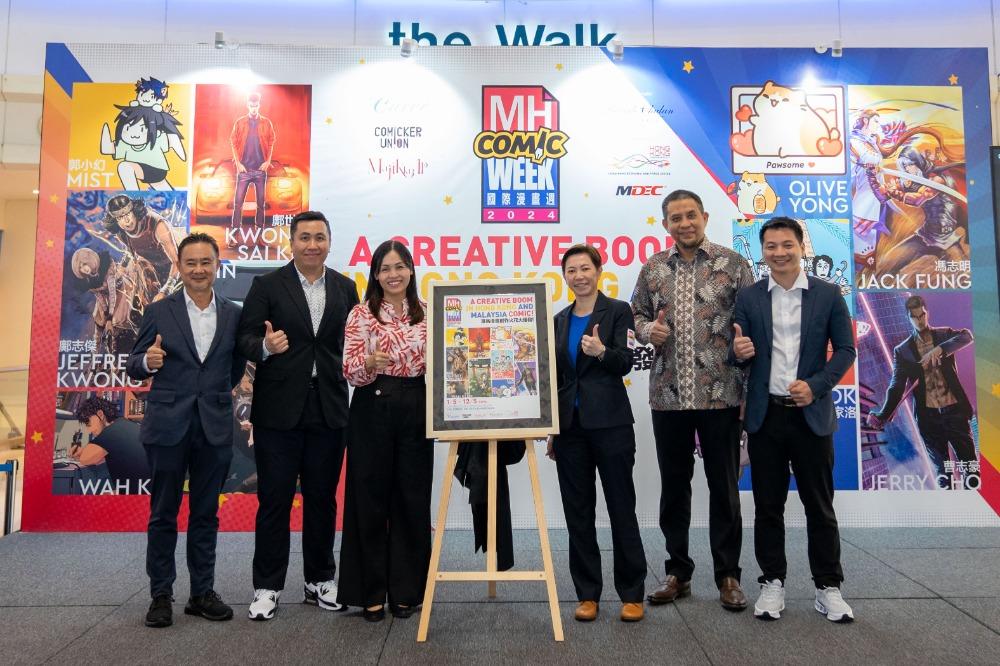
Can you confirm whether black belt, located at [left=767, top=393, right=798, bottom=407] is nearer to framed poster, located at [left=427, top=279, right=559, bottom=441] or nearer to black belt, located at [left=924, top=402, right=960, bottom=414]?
framed poster, located at [left=427, top=279, right=559, bottom=441]

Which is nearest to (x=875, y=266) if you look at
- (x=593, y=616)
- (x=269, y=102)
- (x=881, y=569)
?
(x=881, y=569)

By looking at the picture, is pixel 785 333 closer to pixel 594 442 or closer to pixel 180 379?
pixel 594 442

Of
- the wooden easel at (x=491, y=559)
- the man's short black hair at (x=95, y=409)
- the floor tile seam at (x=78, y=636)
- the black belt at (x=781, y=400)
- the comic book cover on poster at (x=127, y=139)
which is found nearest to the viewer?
the floor tile seam at (x=78, y=636)

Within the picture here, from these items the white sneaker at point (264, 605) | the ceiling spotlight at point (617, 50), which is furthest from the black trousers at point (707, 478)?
the ceiling spotlight at point (617, 50)

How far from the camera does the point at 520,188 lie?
14.8ft

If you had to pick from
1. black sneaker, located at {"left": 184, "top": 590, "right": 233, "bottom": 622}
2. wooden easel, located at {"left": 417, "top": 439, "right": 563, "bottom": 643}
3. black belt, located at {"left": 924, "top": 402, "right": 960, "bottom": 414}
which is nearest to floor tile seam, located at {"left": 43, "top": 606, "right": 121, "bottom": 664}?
black sneaker, located at {"left": 184, "top": 590, "right": 233, "bottom": 622}

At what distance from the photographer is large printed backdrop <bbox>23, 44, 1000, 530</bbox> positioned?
433 centimetres

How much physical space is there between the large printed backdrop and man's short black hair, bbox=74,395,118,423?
0.01 metres

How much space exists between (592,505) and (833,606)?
112 centimetres

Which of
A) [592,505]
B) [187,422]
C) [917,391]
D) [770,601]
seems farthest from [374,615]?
[917,391]

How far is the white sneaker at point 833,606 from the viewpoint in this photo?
2.64 m

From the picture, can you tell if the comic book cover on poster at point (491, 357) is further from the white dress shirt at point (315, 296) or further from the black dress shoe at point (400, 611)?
the black dress shoe at point (400, 611)

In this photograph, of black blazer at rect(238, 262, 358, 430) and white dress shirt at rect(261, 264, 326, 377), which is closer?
black blazer at rect(238, 262, 358, 430)

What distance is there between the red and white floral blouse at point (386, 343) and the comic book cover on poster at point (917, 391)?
11.1ft
